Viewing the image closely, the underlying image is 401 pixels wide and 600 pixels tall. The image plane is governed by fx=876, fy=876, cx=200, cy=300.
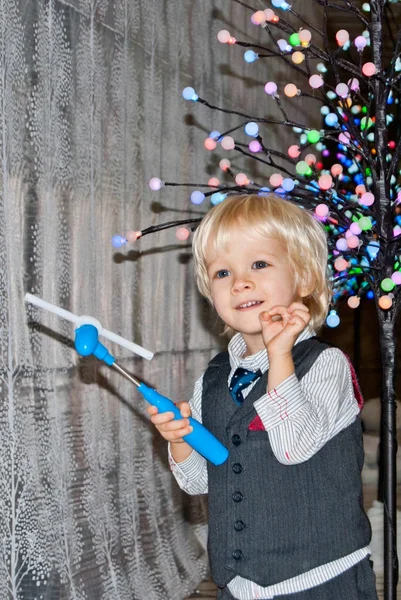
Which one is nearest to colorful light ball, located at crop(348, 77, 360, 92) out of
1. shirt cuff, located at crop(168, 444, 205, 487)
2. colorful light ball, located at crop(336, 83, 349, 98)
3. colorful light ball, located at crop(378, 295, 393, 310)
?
colorful light ball, located at crop(336, 83, 349, 98)

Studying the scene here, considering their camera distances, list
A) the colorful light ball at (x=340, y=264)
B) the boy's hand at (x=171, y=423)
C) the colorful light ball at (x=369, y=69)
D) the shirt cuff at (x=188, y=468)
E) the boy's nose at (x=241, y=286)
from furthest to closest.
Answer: the colorful light ball at (x=340, y=264)
the colorful light ball at (x=369, y=69)
the shirt cuff at (x=188, y=468)
the boy's nose at (x=241, y=286)
the boy's hand at (x=171, y=423)

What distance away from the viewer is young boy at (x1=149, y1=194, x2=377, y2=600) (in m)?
1.16

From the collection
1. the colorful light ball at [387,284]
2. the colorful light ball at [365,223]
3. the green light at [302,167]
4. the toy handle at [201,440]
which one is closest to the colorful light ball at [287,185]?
the green light at [302,167]

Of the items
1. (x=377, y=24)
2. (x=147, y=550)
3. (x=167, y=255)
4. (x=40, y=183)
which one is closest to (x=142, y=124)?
(x=167, y=255)

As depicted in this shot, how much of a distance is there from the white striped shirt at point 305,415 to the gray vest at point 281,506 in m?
0.01

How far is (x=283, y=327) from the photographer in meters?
1.16

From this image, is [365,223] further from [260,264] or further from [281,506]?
[281,506]

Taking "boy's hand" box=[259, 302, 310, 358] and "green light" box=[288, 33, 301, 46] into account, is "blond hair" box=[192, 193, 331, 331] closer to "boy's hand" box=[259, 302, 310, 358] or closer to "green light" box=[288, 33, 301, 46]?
"boy's hand" box=[259, 302, 310, 358]

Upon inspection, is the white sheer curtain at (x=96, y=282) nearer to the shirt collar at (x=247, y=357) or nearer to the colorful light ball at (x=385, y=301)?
the shirt collar at (x=247, y=357)

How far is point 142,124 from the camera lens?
2348mm

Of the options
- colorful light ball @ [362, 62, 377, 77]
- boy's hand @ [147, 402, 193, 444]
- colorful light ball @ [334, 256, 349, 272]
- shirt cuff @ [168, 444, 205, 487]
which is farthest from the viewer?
colorful light ball @ [334, 256, 349, 272]

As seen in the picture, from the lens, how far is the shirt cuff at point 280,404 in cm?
115

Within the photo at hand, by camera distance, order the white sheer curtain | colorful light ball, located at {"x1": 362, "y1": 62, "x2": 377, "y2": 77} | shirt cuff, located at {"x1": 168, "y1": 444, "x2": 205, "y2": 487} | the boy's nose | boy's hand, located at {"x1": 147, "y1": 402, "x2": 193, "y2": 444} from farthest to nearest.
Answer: the white sheer curtain < colorful light ball, located at {"x1": 362, "y1": 62, "x2": 377, "y2": 77} < shirt cuff, located at {"x1": 168, "y1": 444, "x2": 205, "y2": 487} < the boy's nose < boy's hand, located at {"x1": 147, "y1": 402, "x2": 193, "y2": 444}

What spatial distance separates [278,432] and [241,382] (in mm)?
164
